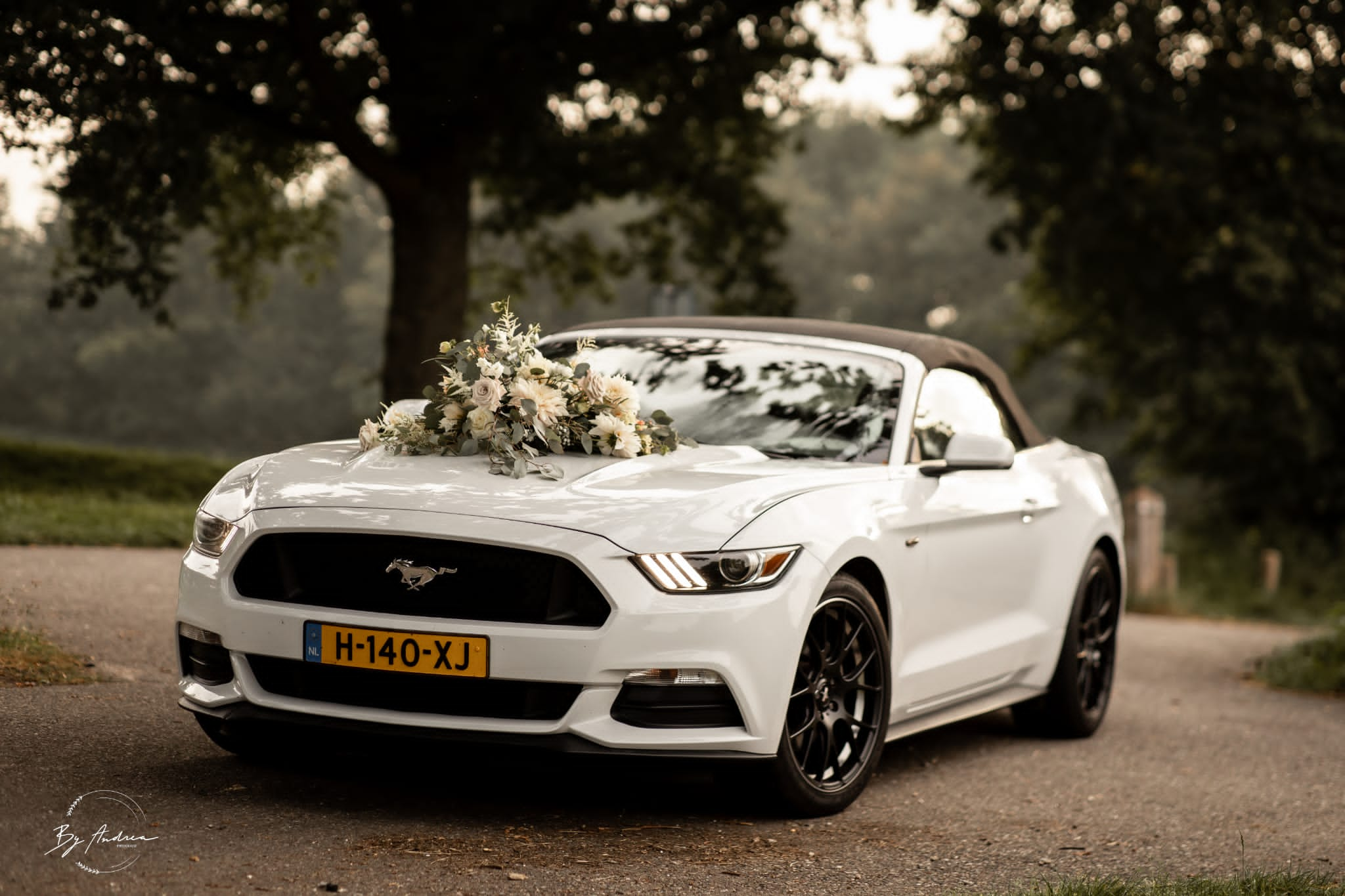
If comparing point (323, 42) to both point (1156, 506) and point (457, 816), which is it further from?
point (457, 816)

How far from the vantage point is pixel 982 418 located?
7383 millimetres

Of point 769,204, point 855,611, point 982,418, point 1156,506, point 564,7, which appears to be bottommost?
point 1156,506

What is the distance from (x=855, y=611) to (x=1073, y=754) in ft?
8.37

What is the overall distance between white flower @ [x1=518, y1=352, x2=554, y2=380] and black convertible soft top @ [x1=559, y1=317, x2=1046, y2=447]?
114 centimetres

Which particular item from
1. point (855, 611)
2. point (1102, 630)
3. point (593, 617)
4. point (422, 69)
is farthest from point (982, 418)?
point (422, 69)

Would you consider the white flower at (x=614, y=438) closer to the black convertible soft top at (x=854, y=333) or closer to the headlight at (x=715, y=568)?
the headlight at (x=715, y=568)

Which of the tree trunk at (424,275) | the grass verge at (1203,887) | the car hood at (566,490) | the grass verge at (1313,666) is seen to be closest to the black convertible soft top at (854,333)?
the car hood at (566,490)

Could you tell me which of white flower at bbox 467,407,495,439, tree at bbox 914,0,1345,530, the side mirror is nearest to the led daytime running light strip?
white flower at bbox 467,407,495,439

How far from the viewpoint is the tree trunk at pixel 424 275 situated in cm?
1602

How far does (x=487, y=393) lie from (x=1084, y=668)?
370cm

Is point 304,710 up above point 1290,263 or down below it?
below

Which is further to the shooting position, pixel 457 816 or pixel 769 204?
pixel 769 204

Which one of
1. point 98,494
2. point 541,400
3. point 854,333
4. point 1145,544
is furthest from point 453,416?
point 1145,544

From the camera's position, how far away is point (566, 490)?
506 cm
